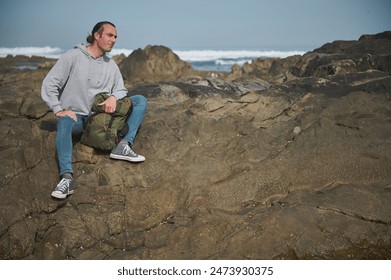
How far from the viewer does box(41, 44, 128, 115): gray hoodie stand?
384 cm

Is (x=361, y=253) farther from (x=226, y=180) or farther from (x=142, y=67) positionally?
(x=142, y=67)

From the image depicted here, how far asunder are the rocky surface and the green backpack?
0.17 meters

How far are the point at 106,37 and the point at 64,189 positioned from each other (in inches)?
65.9

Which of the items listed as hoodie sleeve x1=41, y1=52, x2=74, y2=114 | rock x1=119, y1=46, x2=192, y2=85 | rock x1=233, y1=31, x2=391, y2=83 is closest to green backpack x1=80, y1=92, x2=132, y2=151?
hoodie sleeve x1=41, y1=52, x2=74, y2=114

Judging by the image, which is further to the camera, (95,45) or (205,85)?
(205,85)

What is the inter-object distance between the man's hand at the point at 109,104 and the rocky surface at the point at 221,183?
1.84ft

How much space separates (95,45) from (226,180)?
2.08 meters

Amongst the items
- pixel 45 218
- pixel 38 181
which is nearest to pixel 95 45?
pixel 38 181

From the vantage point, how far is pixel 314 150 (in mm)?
4148

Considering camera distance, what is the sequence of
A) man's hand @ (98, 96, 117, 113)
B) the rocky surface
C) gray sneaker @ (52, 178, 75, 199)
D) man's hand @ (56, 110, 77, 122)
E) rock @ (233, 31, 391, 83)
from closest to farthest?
the rocky surface, gray sneaker @ (52, 178, 75, 199), man's hand @ (56, 110, 77, 122), man's hand @ (98, 96, 117, 113), rock @ (233, 31, 391, 83)

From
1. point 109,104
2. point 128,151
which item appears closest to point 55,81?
point 109,104

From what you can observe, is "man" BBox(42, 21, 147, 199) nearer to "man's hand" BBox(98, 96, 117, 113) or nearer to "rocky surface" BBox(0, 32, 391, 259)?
"man's hand" BBox(98, 96, 117, 113)

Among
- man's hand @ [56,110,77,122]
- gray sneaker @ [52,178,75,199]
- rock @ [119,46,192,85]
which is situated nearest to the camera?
gray sneaker @ [52,178,75,199]

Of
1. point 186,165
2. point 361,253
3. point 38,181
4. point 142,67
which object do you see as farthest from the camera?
point 142,67
